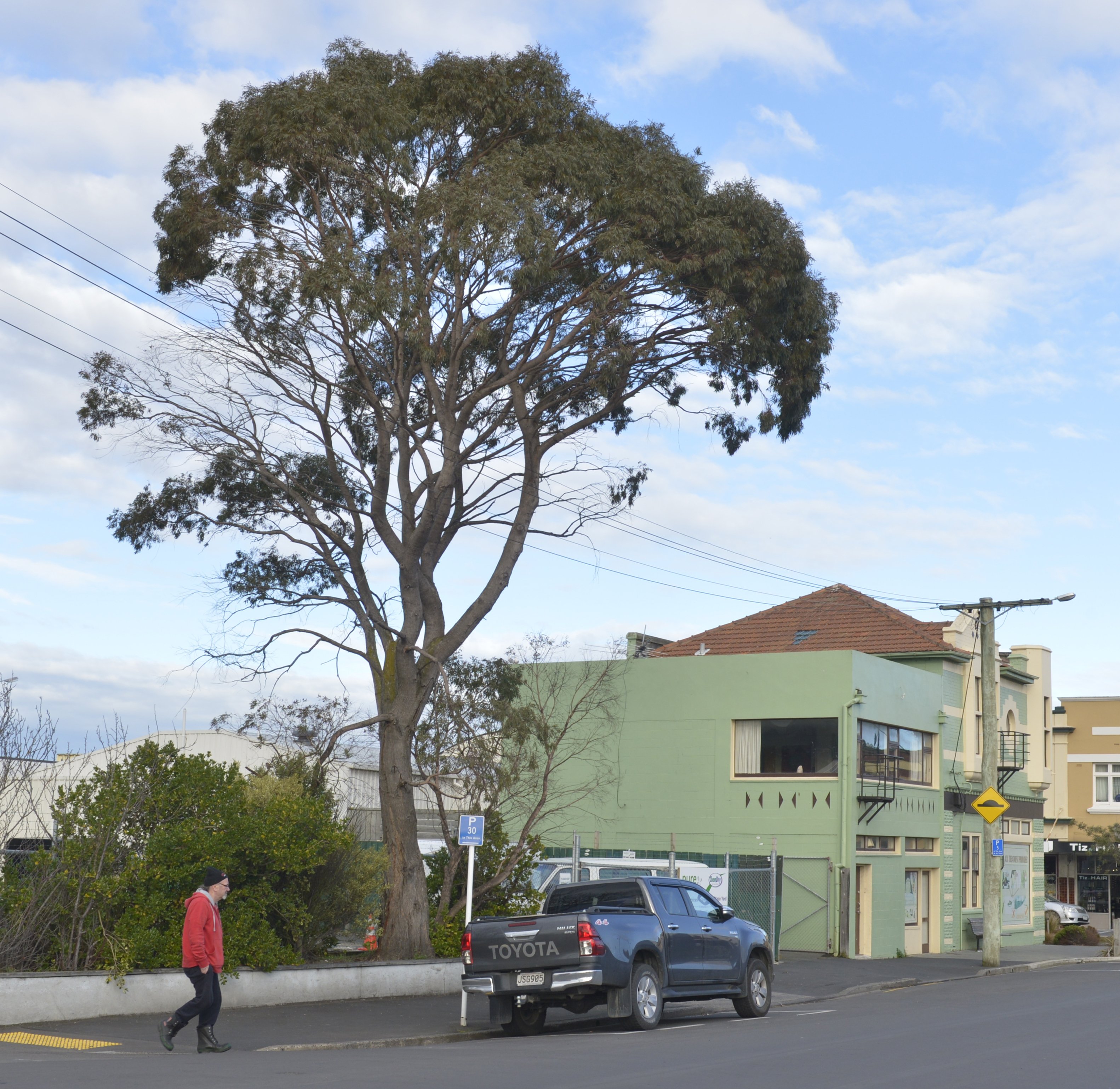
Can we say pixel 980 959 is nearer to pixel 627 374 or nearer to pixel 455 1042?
pixel 627 374

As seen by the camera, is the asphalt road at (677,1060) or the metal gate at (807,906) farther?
the metal gate at (807,906)

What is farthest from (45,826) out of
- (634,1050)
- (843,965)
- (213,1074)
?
(843,965)

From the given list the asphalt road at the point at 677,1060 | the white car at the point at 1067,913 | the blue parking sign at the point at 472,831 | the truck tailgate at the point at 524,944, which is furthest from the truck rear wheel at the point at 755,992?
→ the white car at the point at 1067,913

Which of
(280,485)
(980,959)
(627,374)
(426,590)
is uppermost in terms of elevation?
(627,374)

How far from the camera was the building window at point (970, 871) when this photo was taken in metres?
38.0

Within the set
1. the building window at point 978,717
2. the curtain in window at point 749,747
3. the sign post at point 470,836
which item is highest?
the building window at point 978,717

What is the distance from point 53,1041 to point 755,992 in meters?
8.71

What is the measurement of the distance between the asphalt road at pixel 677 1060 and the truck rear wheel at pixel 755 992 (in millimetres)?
223

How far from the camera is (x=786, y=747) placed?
32.3 metres

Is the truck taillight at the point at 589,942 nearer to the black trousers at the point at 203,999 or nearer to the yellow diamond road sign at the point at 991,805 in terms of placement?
the black trousers at the point at 203,999

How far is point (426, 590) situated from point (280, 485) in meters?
2.84

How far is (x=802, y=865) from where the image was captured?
31453 mm

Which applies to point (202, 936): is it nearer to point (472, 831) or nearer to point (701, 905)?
point (472, 831)

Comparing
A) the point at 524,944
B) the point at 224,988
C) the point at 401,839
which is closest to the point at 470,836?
the point at 524,944
